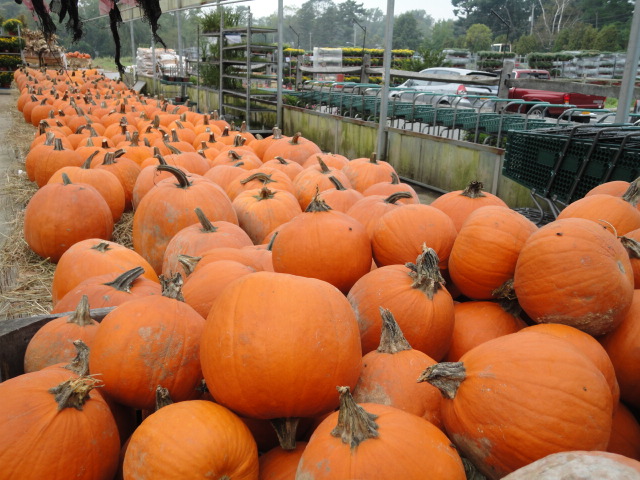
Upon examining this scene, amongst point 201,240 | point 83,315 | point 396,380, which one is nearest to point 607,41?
point 201,240

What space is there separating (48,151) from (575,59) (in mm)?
33657

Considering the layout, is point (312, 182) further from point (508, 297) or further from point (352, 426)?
point (352, 426)

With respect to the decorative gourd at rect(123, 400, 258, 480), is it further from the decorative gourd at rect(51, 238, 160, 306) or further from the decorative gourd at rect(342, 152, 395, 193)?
the decorative gourd at rect(342, 152, 395, 193)

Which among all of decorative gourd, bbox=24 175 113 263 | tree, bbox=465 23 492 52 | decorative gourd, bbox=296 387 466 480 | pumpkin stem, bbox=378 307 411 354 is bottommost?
decorative gourd, bbox=24 175 113 263

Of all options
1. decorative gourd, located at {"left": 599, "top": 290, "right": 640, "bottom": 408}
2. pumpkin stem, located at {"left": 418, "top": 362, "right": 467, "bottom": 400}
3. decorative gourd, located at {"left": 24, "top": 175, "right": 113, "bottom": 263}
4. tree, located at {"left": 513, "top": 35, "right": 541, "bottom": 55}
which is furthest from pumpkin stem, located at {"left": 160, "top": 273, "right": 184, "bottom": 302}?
tree, located at {"left": 513, "top": 35, "right": 541, "bottom": 55}

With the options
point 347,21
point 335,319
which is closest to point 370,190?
point 335,319

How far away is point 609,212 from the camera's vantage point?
6.56 ft

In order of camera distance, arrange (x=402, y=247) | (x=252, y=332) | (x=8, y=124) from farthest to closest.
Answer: (x=8, y=124), (x=402, y=247), (x=252, y=332)

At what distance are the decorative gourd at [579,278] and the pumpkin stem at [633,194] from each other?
65 centimetres

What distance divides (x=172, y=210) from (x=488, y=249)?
7.57ft

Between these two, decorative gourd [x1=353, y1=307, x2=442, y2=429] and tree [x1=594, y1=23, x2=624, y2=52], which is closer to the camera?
decorative gourd [x1=353, y1=307, x2=442, y2=429]

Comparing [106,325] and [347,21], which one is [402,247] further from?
[347,21]

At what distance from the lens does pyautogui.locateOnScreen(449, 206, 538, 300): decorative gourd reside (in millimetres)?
1815

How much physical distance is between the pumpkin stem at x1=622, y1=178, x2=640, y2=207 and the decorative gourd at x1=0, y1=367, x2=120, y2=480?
2101 millimetres
